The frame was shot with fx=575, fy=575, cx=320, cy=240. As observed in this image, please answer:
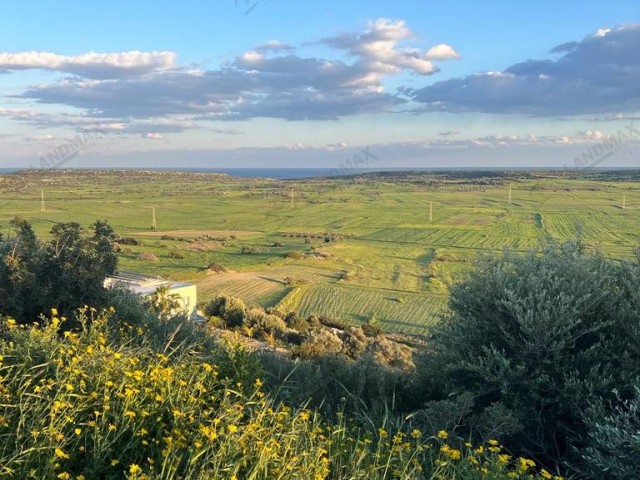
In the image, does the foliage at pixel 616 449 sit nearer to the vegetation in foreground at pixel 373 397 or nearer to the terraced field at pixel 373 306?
the vegetation in foreground at pixel 373 397

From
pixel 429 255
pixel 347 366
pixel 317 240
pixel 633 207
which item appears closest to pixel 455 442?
pixel 347 366

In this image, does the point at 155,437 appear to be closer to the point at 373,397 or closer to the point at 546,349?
the point at 373,397

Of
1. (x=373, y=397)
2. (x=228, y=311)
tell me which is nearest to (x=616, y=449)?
(x=373, y=397)

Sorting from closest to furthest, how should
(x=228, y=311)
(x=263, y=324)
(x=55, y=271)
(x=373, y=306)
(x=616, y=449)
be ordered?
(x=616, y=449)
(x=55, y=271)
(x=263, y=324)
(x=228, y=311)
(x=373, y=306)

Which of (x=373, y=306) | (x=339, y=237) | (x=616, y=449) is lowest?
(x=373, y=306)

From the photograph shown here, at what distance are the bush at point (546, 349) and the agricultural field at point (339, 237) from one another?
55.6 inches

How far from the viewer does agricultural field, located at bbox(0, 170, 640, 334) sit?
37938 mm

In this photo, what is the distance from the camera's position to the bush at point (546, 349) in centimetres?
562

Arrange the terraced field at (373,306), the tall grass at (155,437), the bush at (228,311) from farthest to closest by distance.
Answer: the terraced field at (373,306), the bush at (228,311), the tall grass at (155,437)

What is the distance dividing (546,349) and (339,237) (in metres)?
65.1

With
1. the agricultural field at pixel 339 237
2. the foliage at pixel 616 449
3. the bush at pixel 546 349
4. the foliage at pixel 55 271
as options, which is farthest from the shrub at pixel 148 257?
the foliage at pixel 616 449

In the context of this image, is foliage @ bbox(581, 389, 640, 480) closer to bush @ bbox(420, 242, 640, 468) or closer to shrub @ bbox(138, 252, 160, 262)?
bush @ bbox(420, 242, 640, 468)

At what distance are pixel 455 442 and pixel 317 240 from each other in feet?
205

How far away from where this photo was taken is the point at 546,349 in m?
5.80
